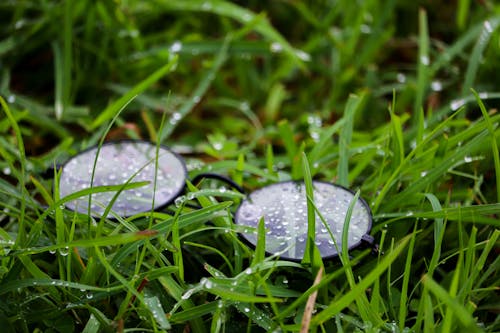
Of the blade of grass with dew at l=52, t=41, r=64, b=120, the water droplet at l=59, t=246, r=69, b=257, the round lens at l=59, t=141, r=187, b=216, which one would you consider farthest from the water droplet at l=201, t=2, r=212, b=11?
the water droplet at l=59, t=246, r=69, b=257

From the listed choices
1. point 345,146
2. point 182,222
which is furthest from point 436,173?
point 182,222

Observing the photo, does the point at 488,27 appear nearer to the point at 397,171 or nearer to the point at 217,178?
the point at 397,171

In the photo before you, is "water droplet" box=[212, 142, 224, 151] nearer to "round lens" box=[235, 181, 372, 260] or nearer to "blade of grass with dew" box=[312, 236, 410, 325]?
"round lens" box=[235, 181, 372, 260]

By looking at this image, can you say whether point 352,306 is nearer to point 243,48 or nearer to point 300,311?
point 300,311

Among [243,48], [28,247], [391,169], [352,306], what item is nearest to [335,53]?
[243,48]

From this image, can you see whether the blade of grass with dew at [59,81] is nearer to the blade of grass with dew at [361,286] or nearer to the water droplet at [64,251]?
the water droplet at [64,251]

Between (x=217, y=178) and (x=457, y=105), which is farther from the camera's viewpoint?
(x=457, y=105)
